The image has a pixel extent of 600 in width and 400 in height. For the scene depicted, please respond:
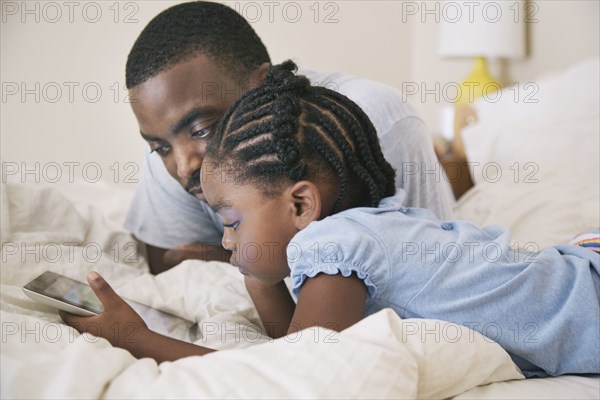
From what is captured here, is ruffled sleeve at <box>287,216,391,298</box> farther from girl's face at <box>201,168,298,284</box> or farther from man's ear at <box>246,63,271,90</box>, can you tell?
man's ear at <box>246,63,271,90</box>

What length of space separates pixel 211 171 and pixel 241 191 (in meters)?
0.06

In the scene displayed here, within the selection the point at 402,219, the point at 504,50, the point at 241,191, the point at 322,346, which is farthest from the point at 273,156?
the point at 504,50

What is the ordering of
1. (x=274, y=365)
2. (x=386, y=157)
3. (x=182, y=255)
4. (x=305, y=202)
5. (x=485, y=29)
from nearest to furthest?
(x=274, y=365) < (x=305, y=202) < (x=386, y=157) < (x=182, y=255) < (x=485, y=29)

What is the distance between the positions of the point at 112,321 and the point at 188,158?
0.36 meters

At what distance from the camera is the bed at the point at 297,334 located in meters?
0.61

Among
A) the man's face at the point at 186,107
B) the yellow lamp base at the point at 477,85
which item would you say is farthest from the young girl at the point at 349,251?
the yellow lamp base at the point at 477,85

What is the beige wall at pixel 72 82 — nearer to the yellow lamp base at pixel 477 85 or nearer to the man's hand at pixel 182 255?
the man's hand at pixel 182 255

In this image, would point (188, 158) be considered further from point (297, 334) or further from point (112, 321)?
point (297, 334)

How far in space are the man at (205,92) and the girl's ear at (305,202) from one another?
307 millimetres

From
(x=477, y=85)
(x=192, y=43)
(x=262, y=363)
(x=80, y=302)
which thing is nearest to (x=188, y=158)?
(x=192, y=43)

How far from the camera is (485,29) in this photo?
7.72ft

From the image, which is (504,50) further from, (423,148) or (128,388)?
(128,388)

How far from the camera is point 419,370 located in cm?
66

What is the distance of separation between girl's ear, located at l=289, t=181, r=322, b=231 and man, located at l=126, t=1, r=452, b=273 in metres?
0.31
